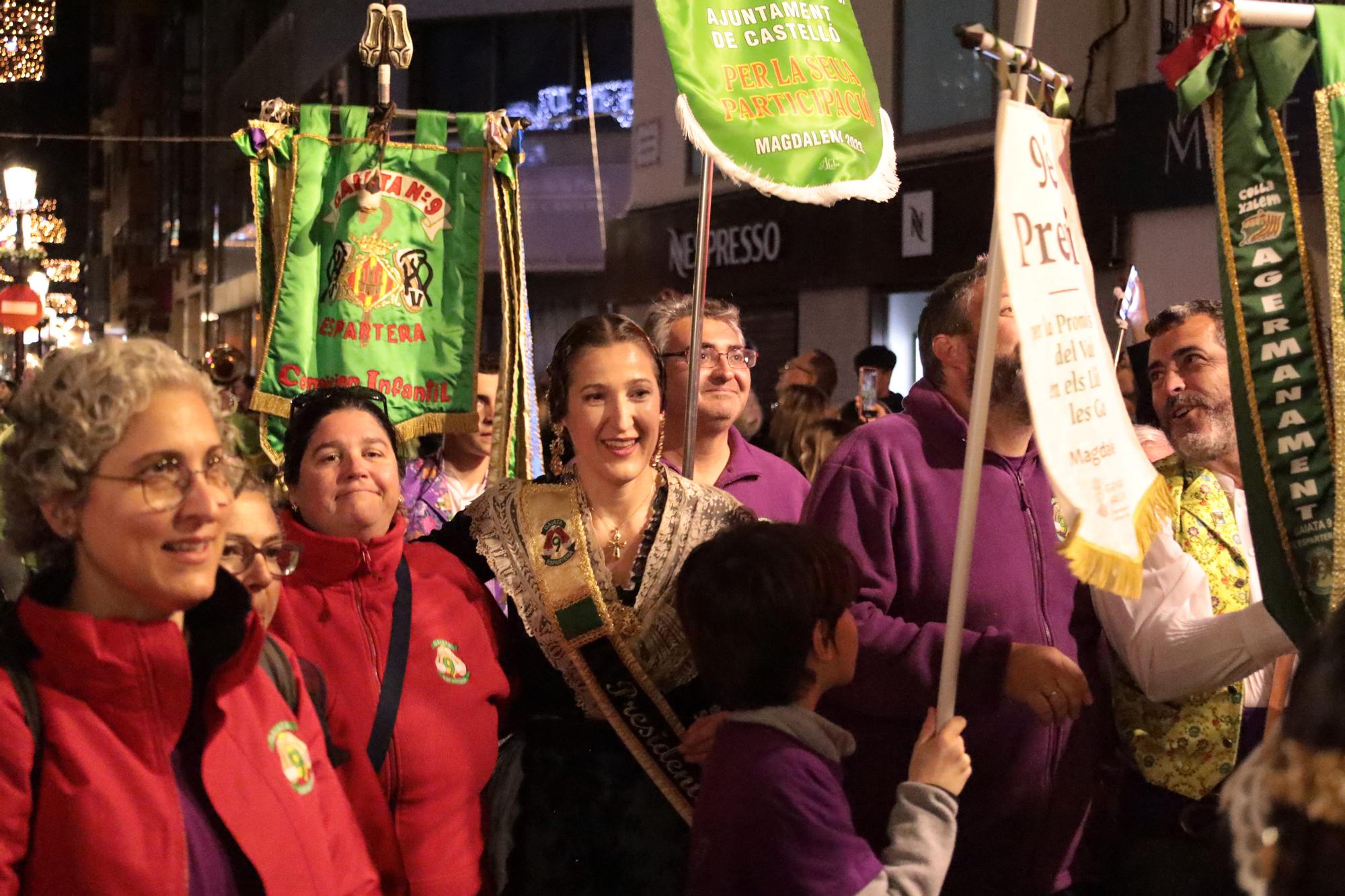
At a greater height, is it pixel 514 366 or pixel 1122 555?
pixel 514 366

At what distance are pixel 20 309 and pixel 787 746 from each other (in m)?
15.4

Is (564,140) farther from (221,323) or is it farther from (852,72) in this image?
(852,72)

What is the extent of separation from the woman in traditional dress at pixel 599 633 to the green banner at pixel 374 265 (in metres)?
1.12

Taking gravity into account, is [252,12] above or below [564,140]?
above

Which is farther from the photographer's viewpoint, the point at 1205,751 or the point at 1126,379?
the point at 1126,379

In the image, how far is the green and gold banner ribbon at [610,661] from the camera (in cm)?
327

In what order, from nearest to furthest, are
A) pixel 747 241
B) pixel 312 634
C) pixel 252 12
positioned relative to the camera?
pixel 312 634, pixel 747 241, pixel 252 12

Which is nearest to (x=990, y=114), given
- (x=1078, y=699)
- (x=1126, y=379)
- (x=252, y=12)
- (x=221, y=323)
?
(x=1126, y=379)

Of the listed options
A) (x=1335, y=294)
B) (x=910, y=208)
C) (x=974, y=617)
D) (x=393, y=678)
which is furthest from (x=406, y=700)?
(x=910, y=208)

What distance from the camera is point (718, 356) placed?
15.1 feet

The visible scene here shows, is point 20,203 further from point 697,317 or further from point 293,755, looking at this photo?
point 293,755

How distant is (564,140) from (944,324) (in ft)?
66.7

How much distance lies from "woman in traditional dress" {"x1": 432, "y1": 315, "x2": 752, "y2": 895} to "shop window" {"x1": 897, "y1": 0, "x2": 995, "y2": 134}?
858 cm

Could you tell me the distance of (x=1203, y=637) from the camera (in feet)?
9.93
